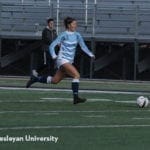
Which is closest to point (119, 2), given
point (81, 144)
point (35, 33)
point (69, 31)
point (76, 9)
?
point (76, 9)

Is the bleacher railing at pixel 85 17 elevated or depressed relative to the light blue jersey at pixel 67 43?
depressed

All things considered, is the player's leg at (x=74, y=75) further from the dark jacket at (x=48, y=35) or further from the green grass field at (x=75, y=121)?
the dark jacket at (x=48, y=35)

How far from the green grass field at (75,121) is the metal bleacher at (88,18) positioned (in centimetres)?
1007

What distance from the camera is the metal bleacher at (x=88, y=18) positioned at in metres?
27.2

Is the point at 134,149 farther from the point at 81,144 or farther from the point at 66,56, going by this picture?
the point at 66,56

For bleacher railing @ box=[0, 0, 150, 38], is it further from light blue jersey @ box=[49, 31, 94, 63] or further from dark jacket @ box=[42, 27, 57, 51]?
light blue jersey @ box=[49, 31, 94, 63]

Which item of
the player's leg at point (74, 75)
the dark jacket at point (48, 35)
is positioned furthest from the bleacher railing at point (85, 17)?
the player's leg at point (74, 75)

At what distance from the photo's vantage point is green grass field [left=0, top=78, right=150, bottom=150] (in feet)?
30.7

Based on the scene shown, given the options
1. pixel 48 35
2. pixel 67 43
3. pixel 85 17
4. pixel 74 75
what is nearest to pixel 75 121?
pixel 74 75

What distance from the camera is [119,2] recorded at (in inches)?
1168

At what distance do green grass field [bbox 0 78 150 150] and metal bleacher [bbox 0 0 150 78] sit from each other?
33.0 ft

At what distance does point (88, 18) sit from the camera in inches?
1119

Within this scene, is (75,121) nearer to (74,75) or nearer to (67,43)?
(74,75)

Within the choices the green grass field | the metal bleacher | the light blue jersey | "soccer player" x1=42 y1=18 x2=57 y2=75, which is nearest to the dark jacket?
"soccer player" x1=42 y1=18 x2=57 y2=75
